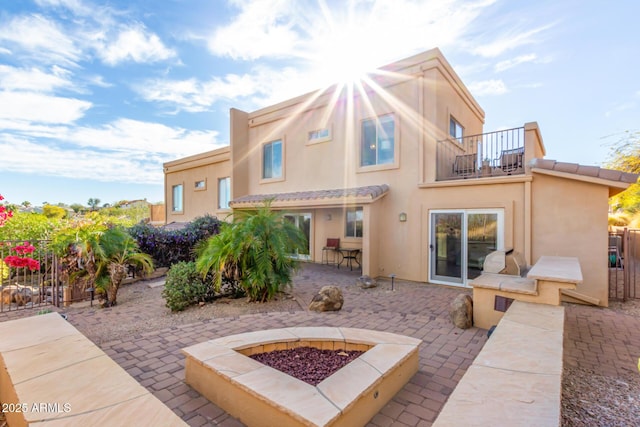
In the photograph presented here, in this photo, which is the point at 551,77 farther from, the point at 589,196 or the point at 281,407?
the point at 281,407

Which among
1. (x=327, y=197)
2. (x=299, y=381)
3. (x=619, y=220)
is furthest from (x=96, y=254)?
(x=619, y=220)

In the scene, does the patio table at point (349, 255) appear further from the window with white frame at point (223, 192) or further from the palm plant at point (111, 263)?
the window with white frame at point (223, 192)

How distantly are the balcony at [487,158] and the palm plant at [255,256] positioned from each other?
5.79 m

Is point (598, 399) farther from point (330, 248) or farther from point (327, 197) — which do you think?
point (330, 248)

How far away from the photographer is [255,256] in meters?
6.23

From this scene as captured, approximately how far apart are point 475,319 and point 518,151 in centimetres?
636

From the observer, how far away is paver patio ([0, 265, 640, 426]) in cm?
290

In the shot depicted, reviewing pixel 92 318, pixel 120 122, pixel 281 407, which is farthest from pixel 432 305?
pixel 120 122

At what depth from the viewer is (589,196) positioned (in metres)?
6.92

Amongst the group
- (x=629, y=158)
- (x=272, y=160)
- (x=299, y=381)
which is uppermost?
(x=629, y=158)

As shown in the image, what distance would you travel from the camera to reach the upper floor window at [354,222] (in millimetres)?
11422

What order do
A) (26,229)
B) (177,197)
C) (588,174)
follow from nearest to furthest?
(588,174) → (26,229) → (177,197)

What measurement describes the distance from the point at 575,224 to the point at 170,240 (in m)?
12.1

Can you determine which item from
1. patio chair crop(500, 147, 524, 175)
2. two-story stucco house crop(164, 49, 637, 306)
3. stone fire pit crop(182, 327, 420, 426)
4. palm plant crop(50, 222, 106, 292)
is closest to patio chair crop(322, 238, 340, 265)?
two-story stucco house crop(164, 49, 637, 306)
